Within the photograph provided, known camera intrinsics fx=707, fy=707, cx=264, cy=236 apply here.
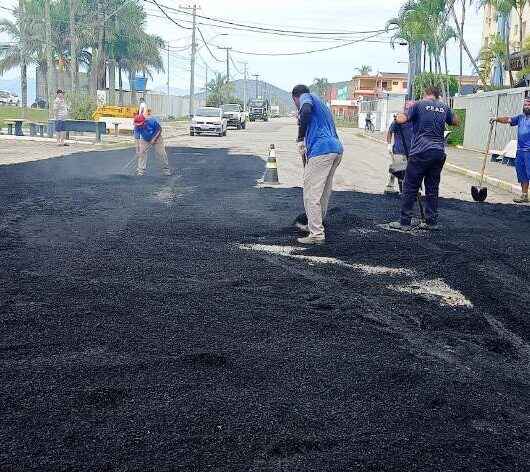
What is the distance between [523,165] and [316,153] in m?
6.07

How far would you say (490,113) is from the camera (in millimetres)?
26922

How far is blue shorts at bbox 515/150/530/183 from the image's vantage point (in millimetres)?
12344

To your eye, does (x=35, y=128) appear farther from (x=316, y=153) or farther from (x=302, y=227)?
(x=316, y=153)

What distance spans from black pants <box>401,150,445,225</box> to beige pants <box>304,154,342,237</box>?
1440 mm

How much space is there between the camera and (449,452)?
307 cm

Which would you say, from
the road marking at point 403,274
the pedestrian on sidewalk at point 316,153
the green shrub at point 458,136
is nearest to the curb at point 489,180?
the pedestrian on sidewalk at point 316,153

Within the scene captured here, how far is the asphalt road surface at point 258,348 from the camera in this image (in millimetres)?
3078

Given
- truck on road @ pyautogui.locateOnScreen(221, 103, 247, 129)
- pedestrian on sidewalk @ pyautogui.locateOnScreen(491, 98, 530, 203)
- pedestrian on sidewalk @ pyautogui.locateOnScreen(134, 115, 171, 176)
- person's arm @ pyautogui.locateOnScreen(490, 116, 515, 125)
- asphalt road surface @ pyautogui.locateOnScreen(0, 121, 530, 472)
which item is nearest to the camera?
asphalt road surface @ pyautogui.locateOnScreen(0, 121, 530, 472)

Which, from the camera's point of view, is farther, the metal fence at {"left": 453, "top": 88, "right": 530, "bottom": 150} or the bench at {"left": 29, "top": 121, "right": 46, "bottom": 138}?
the bench at {"left": 29, "top": 121, "right": 46, "bottom": 138}

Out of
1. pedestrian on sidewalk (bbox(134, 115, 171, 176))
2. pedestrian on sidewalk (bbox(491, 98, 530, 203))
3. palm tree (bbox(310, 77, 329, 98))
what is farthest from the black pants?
palm tree (bbox(310, 77, 329, 98))

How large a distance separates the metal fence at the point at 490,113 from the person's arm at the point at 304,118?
16313 mm

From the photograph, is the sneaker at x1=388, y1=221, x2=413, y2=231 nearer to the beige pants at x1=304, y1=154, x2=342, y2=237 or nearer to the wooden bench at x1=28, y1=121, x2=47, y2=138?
the beige pants at x1=304, y1=154, x2=342, y2=237

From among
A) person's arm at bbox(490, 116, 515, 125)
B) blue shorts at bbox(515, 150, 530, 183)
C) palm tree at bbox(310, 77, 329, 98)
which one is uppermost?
palm tree at bbox(310, 77, 329, 98)

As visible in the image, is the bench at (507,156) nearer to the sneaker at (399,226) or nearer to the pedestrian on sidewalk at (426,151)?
the pedestrian on sidewalk at (426,151)
